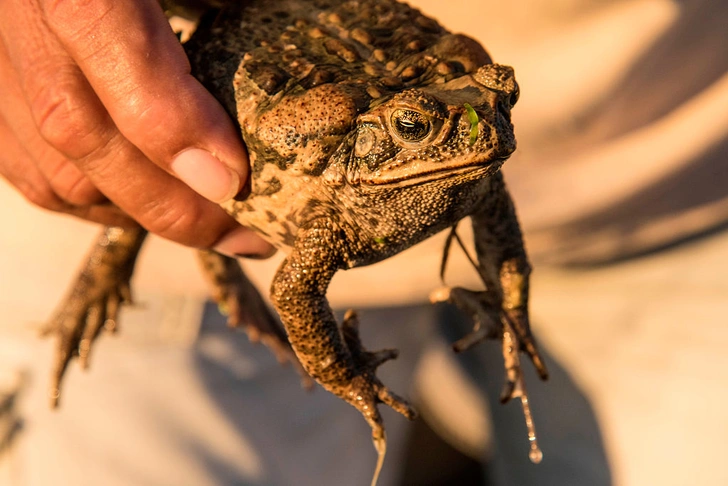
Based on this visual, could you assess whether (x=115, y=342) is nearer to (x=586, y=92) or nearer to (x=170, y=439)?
(x=170, y=439)

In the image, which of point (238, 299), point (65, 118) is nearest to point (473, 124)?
point (65, 118)

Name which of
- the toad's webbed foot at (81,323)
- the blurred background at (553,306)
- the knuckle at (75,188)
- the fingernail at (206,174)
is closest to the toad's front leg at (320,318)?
the fingernail at (206,174)

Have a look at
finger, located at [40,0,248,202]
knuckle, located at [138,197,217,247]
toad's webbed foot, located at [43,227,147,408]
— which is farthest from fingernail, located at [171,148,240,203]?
toad's webbed foot, located at [43,227,147,408]

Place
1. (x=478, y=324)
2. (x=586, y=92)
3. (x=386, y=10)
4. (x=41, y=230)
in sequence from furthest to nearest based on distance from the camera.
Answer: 1. (x=41, y=230)
2. (x=586, y=92)
3. (x=478, y=324)
4. (x=386, y=10)

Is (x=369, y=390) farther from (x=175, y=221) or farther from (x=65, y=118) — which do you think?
(x=65, y=118)

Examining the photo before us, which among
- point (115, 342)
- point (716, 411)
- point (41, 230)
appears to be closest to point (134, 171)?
point (41, 230)
